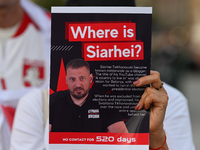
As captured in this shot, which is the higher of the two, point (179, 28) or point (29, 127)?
point (179, 28)

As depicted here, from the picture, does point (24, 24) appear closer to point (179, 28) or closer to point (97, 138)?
point (97, 138)

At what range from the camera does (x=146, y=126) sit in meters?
1.32

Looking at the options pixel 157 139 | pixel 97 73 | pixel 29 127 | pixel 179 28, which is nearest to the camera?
pixel 97 73

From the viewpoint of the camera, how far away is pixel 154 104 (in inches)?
53.6

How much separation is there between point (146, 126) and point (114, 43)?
40 centimetres

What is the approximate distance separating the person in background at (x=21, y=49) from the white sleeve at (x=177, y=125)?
132 centimetres

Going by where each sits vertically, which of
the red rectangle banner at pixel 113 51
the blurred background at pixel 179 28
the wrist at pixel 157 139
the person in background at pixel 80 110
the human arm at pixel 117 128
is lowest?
the wrist at pixel 157 139

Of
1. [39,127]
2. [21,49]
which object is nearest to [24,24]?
[21,49]

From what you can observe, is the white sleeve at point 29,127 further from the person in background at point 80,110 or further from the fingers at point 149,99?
the fingers at point 149,99

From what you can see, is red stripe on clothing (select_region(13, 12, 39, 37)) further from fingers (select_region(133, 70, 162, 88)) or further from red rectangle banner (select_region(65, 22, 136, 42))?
fingers (select_region(133, 70, 162, 88))

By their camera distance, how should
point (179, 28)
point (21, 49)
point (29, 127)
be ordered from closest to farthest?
point (29, 127), point (21, 49), point (179, 28)

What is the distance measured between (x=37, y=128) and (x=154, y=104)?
0.67 metres

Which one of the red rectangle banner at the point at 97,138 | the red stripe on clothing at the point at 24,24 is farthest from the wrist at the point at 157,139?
the red stripe on clothing at the point at 24,24

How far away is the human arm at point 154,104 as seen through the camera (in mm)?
1312
